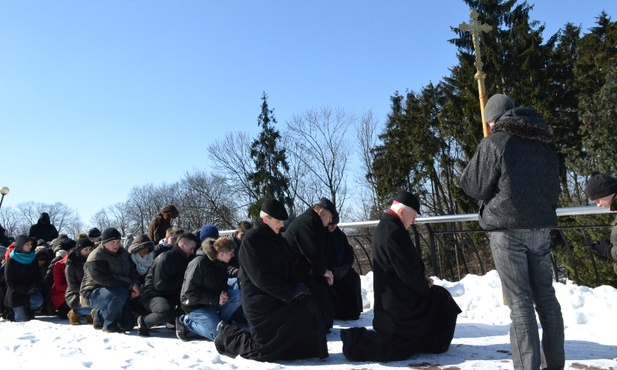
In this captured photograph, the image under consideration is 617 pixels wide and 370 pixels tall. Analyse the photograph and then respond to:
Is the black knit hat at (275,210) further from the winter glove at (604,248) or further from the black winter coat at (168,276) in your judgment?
the winter glove at (604,248)

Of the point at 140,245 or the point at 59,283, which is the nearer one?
the point at 140,245

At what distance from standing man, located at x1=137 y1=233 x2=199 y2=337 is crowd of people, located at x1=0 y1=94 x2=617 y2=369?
0.5 inches

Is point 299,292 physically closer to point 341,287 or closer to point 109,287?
point 341,287

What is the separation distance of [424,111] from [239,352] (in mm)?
28492

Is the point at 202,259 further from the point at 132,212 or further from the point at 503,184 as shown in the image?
the point at 132,212

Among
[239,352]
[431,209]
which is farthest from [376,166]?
[239,352]

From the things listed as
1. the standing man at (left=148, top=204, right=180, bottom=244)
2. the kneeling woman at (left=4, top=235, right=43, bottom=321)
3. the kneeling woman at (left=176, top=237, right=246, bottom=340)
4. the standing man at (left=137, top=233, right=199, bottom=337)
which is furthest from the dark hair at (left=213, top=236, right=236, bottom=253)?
the standing man at (left=148, top=204, right=180, bottom=244)

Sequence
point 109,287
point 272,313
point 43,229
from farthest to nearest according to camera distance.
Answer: point 43,229, point 109,287, point 272,313

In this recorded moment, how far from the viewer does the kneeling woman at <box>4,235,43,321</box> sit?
7863 millimetres

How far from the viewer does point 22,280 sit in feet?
26.0

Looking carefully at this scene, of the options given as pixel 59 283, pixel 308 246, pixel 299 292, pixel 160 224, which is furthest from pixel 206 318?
pixel 160 224

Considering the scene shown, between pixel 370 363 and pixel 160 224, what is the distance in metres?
6.30

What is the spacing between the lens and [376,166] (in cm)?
3406

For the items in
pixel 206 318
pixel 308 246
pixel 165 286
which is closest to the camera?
pixel 206 318
